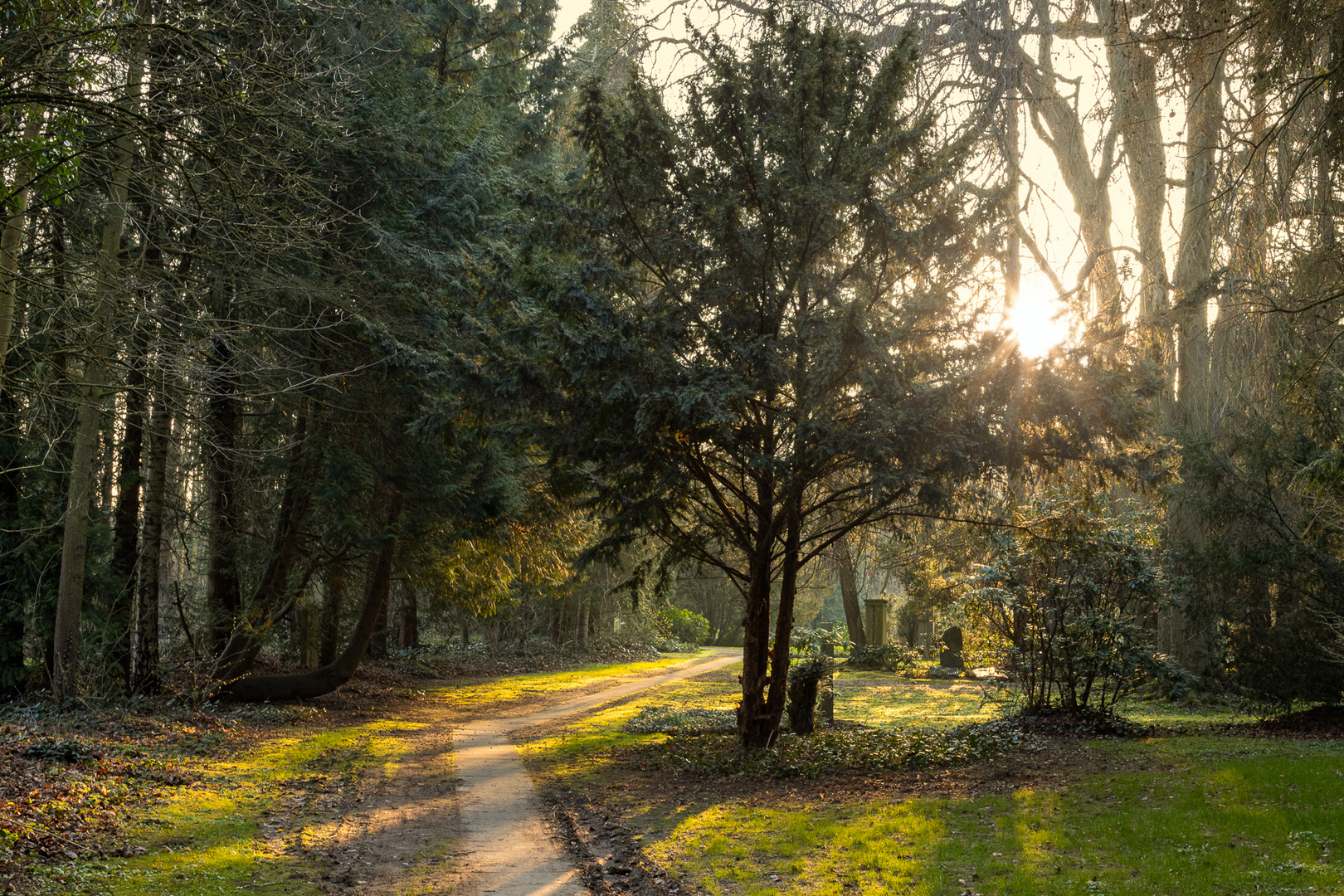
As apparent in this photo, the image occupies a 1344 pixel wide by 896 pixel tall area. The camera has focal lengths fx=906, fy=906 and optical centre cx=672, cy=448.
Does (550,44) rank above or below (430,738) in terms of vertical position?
above

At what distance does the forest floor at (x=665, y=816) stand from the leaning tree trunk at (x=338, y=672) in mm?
2319

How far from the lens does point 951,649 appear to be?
990 inches

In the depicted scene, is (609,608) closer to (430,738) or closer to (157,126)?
(430,738)

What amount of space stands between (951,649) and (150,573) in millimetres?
19754

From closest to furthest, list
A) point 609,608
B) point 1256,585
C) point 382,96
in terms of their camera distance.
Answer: point 1256,585, point 382,96, point 609,608

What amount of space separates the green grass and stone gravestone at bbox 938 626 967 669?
1573 centimetres

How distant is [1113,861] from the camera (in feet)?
21.0

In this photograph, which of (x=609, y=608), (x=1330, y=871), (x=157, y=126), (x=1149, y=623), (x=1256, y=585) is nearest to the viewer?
(x=1330, y=871)

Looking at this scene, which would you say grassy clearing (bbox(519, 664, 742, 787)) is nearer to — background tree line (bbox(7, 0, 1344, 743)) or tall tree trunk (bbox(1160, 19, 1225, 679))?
background tree line (bbox(7, 0, 1344, 743))

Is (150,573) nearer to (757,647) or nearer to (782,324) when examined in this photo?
(757,647)

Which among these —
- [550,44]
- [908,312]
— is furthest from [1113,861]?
[550,44]

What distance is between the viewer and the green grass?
19.6ft

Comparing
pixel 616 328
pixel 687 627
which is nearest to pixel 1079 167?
pixel 616 328

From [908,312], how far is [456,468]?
8.79m
